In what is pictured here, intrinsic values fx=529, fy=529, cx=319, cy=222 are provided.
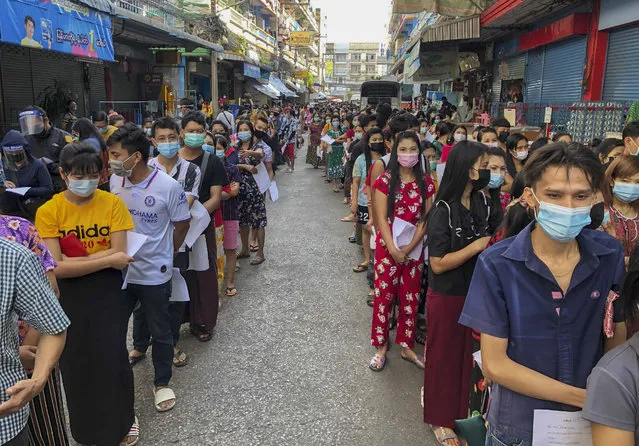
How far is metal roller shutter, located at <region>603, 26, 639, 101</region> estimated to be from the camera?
7902mm

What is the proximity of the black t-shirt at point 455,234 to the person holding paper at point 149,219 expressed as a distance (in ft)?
5.48

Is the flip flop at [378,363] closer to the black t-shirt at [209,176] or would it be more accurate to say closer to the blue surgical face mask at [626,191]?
the black t-shirt at [209,176]

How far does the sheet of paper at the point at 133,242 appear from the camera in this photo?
299 centimetres

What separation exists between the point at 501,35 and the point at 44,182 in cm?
1219

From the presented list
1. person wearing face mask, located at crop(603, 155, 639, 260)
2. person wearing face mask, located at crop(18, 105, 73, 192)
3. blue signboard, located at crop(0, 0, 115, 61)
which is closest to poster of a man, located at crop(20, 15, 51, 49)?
blue signboard, located at crop(0, 0, 115, 61)

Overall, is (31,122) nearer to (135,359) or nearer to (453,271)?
(135,359)

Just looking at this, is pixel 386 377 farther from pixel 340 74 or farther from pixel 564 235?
pixel 340 74

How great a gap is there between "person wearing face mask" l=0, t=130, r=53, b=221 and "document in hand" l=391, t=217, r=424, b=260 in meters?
3.52

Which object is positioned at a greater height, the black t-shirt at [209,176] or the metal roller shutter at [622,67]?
the metal roller shutter at [622,67]

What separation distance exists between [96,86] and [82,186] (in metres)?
12.7

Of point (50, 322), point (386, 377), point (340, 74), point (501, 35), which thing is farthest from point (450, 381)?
point (340, 74)

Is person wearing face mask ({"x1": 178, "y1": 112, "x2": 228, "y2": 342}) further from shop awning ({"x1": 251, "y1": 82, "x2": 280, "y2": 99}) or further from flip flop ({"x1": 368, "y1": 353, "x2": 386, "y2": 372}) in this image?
shop awning ({"x1": 251, "y1": 82, "x2": 280, "y2": 99})

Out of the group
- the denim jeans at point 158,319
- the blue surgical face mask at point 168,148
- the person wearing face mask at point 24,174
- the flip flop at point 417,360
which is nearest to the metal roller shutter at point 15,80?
the person wearing face mask at point 24,174

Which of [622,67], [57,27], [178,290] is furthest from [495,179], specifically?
[57,27]
